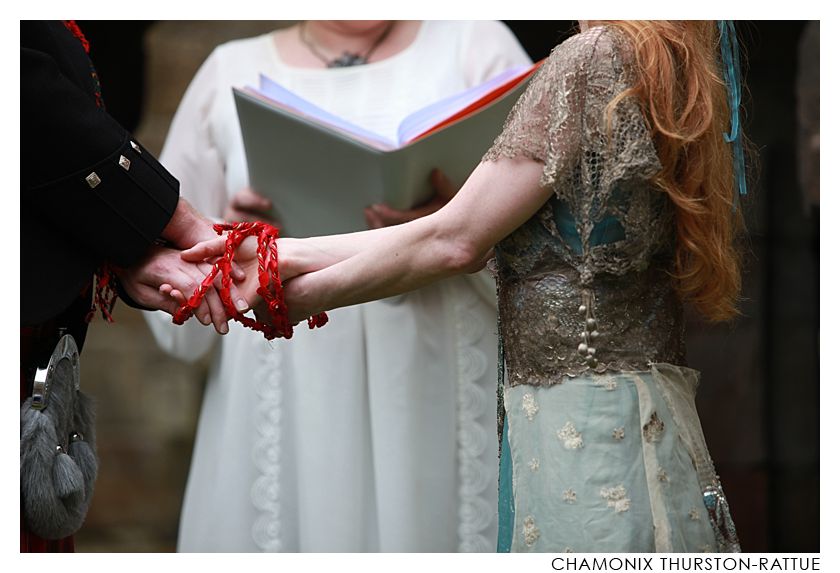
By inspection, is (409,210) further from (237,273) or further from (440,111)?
(237,273)

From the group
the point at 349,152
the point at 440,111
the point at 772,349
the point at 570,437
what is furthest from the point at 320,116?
the point at 772,349

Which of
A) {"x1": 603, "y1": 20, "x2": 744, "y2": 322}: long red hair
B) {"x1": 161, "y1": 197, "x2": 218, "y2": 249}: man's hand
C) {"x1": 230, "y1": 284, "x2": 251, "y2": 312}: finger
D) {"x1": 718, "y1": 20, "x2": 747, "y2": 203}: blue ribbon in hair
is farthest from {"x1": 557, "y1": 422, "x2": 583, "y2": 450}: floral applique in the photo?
{"x1": 161, "y1": 197, "x2": 218, "y2": 249}: man's hand

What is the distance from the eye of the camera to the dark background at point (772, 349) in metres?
3.38

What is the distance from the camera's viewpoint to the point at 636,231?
1.59 metres

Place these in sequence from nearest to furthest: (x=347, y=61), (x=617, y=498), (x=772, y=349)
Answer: (x=617, y=498) < (x=347, y=61) < (x=772, y=349)

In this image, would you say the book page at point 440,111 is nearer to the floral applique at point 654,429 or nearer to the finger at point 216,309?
the finger at point 216,309

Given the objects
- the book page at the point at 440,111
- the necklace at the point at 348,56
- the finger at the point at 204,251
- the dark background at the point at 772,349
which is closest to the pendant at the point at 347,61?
the necklace at the point at 348,56

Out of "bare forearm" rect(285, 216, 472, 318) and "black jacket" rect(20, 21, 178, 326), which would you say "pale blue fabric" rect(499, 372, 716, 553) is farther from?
"black jacket" rect(20, 21, 178, 326)

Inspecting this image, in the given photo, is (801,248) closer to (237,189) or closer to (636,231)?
(237,189)

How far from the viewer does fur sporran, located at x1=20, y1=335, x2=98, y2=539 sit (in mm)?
1658

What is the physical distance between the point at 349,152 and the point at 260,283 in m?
0.45

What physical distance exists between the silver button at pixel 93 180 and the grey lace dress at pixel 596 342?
0.58m

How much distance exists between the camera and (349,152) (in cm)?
216

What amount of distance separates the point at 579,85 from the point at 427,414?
3.83ft
